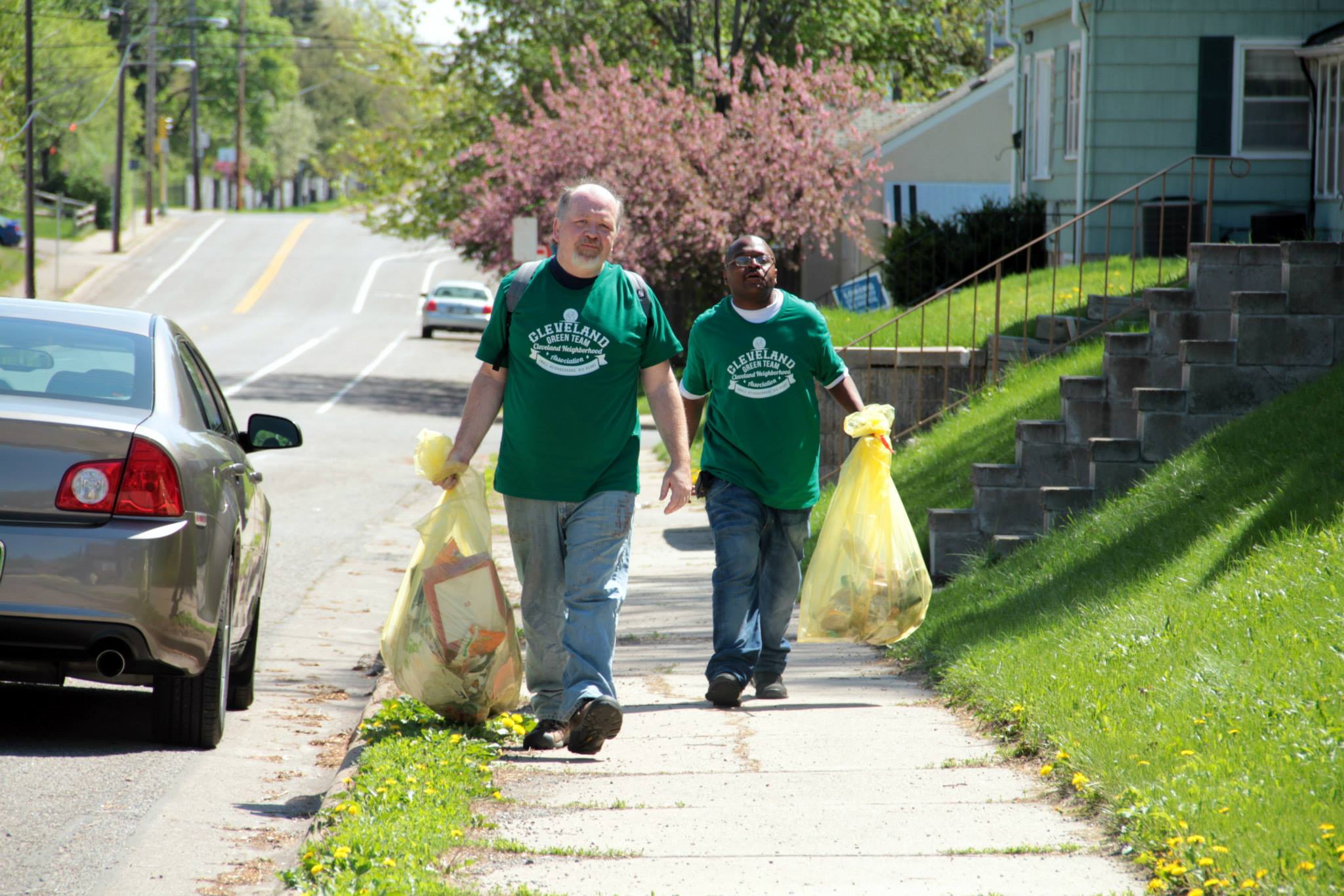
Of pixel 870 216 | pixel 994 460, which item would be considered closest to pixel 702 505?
pixel 994 460

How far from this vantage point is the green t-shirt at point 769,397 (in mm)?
6340

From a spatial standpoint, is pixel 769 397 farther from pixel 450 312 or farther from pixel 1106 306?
pixel 450 312

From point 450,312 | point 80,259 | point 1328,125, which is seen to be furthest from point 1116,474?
point 80,259

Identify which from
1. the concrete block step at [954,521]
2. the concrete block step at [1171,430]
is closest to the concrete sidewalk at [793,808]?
the concrete block step at [954,521]

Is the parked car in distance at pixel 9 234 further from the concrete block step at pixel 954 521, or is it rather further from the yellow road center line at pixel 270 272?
the concrete block step at pixel 954 521

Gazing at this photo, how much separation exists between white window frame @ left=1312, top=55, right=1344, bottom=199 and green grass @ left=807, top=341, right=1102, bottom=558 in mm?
7134

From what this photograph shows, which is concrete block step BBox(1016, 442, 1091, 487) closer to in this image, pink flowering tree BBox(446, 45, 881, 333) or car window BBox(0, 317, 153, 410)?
car window BBox(0, 317, 153, 410)

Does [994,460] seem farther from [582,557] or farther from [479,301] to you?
[479,301]

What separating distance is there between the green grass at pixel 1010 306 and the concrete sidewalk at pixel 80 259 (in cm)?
3251

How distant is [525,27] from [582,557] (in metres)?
25.7

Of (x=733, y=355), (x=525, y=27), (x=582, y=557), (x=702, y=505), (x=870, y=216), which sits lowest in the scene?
(x=702, y=505)

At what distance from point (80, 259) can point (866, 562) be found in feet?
177

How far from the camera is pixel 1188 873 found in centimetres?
374

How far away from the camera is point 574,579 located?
5441 mm
